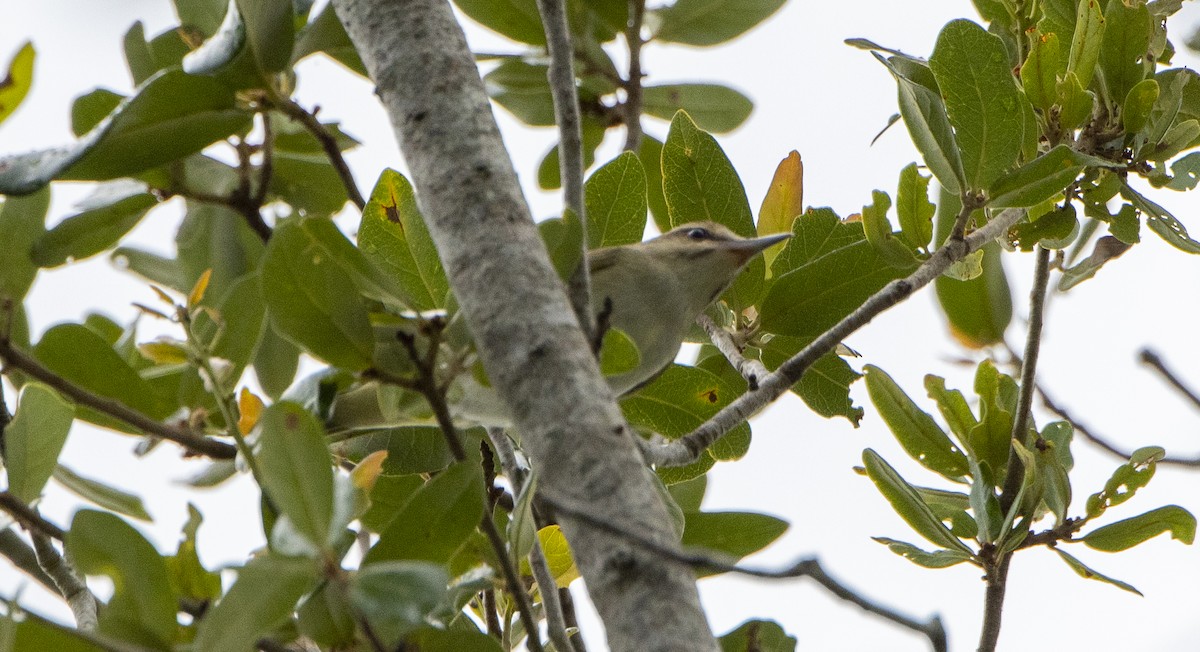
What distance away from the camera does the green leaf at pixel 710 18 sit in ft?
10.9

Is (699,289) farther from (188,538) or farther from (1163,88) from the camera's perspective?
(188,538)

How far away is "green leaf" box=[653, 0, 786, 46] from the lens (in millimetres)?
3318

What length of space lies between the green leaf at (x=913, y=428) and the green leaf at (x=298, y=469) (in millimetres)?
1449

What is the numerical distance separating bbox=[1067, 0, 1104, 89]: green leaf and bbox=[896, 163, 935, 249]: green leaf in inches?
14.5

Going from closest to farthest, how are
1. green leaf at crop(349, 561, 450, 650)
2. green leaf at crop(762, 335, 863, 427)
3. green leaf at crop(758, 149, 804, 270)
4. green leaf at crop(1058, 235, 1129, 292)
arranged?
1. green leaf at crop(349, 561, 450, 650)
2. green leaf at crop(1058, 235, 1129, 292)
3. green leaf at crop(762, 335, 863, 427)
4. green leaf at crop(758, 149, 804, 270)

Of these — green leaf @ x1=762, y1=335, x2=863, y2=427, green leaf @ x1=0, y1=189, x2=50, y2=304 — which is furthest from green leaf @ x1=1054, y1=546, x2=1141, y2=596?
green leaf @ x1=0, y1=189, x2=50, y2=304

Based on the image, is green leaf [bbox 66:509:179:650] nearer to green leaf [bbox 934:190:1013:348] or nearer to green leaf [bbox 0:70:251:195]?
green leaf [bbox 0:70:251:195]

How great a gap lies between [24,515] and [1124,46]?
2.24m

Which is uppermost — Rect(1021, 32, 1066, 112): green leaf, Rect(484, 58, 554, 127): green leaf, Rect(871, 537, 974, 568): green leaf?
Rect(484, 58, 554, 127): green leaf

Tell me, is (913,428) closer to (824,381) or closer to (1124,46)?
(824,381)

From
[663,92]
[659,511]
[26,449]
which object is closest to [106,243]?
[26,449]

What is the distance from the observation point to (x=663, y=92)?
3.51 meters

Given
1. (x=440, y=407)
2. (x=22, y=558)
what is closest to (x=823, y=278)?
(x=440, y=407)

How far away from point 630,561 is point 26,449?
119cm
